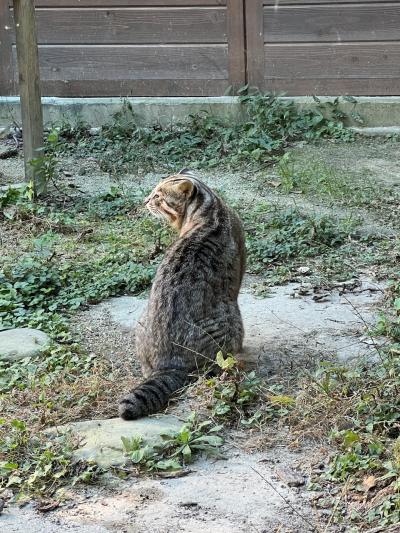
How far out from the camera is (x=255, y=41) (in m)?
11.7

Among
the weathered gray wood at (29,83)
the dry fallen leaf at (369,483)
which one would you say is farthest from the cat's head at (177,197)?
the weathered gray wood at (29,83)

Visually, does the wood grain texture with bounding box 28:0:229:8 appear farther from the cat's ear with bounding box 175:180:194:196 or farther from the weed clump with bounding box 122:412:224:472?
the weed clump with bounding box 122:412:224:472

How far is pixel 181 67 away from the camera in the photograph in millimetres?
12031

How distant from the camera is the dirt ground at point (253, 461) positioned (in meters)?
4.25

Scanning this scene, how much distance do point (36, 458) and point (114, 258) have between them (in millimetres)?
3235

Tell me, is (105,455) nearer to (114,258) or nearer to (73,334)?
(73,334)

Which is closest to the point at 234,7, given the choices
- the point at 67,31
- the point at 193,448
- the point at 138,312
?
the point at 67,31

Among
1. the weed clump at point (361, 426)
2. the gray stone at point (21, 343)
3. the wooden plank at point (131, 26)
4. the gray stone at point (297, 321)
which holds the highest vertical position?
the wooden plank at point (131, 26)

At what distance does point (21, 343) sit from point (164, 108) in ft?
20.4

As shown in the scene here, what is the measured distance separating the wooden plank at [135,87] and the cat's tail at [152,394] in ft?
23.1

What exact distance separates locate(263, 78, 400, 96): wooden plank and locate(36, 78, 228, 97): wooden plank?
0.69 metres

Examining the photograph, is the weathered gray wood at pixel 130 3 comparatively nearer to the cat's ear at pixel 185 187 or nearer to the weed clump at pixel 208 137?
the weed clump at pixel 208 137

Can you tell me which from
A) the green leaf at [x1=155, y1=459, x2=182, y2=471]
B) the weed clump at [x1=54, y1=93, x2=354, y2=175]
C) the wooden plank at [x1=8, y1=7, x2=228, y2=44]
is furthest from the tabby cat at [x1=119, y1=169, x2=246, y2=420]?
the wooden plank at [x1=8, y1=7, x2=228, y2=44]

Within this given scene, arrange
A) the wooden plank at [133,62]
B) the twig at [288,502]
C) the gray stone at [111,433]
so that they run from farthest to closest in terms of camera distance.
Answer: the wooden plank at [133,62] < the gray stone at [111,433] < the twig at [288,502]
